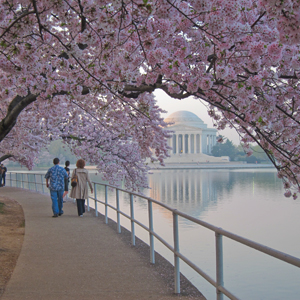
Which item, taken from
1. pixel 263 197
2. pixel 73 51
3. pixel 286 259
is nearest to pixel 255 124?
pixel 73 51

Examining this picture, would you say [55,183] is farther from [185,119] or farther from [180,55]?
[185,119]

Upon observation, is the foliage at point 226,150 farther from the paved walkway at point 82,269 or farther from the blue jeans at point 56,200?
the paved walkway at point 82,269

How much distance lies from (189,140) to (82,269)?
10201 cm

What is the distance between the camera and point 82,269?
203 inches

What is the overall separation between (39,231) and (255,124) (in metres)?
4.66

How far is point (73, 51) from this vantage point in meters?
4.19

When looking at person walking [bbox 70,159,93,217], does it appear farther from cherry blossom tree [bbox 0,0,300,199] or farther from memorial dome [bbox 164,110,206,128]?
memorial dome [bbox 164,110,206,128]

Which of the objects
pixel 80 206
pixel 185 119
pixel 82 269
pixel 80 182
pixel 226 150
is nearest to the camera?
pixel 82 269

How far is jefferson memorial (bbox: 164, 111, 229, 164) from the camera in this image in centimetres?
8819

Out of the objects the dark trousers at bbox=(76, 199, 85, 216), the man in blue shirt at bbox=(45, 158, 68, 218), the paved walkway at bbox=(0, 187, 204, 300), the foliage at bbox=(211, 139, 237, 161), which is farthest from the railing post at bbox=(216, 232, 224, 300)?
the foliage at bbox=(211, 139, 237, 161)

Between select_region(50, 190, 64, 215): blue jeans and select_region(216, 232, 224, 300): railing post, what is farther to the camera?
select_region(50, 190, 64, 215): blue jeans

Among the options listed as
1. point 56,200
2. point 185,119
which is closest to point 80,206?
point 56,200

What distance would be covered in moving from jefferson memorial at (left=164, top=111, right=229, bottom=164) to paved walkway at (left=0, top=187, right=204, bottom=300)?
78.0 metres

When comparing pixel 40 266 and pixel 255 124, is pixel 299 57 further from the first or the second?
pixel 40 266
